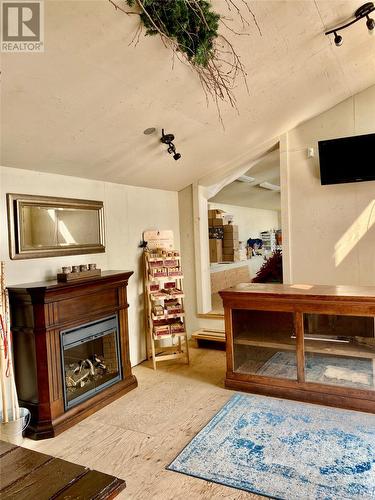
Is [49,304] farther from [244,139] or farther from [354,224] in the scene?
[354,224]

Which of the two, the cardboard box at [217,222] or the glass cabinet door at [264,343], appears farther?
the cardboard box at [217,222]

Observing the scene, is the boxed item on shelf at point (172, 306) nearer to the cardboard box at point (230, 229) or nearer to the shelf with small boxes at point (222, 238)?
the shelf with small boxes at point (222, 238)

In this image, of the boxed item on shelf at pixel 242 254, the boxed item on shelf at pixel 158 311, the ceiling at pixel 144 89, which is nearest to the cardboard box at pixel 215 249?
the boxed item on shelf at pixel 242 254

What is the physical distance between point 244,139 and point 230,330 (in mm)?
2239

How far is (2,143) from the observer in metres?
2.54

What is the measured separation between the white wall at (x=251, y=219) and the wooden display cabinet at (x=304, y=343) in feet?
13.2

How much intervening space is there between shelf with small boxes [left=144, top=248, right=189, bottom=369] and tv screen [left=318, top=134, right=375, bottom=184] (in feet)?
6.85

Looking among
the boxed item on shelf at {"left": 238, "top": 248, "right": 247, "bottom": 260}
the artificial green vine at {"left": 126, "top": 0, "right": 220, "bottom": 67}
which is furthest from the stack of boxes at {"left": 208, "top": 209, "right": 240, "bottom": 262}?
the artificial green vine at {"left": 126, "top": 0, "right": 220, "bottom": 67}

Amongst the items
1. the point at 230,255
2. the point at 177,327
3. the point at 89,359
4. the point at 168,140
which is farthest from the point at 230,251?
the point at 89,359

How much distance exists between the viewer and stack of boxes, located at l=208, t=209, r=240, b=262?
253 inches

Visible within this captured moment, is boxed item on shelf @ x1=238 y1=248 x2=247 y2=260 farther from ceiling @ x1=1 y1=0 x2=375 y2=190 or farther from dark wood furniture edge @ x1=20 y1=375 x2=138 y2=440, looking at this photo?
dark wood furniture edge @ x1=20 y1=375 x2=138 y2=440

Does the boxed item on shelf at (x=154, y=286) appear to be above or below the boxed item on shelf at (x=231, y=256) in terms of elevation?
below

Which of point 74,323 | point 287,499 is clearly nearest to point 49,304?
point 74,323

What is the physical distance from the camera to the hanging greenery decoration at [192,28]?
6.40 ft
